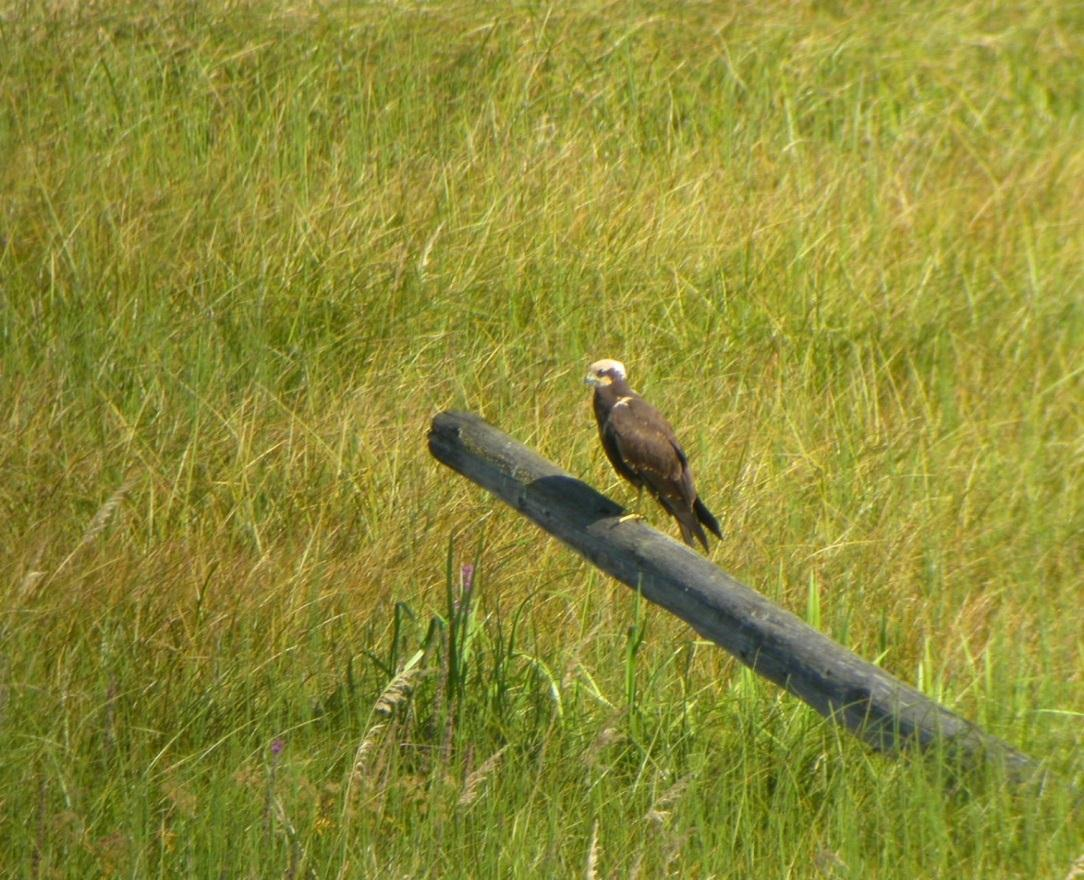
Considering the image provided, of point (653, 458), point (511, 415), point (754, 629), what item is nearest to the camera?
point (754, 629)

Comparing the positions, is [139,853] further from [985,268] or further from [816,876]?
[985,268]

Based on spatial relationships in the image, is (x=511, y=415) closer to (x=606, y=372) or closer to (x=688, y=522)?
(x=606, y=372)

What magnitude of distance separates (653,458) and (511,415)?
1115 mm

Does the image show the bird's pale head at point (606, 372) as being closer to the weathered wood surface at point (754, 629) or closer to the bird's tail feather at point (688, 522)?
the bird's tail feather at point (688, 522)

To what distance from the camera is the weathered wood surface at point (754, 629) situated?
3.12 meters

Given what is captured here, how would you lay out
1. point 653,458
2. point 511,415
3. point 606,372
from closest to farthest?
1. point 653,458
2. point 606,372
3. point 511,415

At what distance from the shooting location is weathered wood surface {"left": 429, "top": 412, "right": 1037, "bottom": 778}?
123 inches

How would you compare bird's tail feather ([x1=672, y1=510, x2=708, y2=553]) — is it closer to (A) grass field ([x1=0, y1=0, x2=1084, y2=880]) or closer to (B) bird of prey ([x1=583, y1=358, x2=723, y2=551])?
(B) bird of prey ([x1=583, y1=358, x2=723, y2=551])

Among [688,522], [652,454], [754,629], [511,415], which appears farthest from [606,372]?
[754,629]

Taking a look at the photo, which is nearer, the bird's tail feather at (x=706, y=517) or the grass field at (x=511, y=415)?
the grass field at (x=511, y=415)

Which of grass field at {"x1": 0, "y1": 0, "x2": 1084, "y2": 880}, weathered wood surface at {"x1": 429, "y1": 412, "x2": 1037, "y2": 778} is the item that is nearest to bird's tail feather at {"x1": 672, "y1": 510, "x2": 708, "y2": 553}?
grass field at {"x1": 0, "y1": 0, "x2": 1084, "y2": 880}

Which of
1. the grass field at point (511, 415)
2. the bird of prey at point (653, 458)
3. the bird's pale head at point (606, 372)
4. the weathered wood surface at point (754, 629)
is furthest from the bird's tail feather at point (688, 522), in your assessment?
the weathered wood surface at point (754, 629)

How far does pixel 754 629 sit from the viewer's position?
3.17m

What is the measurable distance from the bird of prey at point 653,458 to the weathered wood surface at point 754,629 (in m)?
0.50
